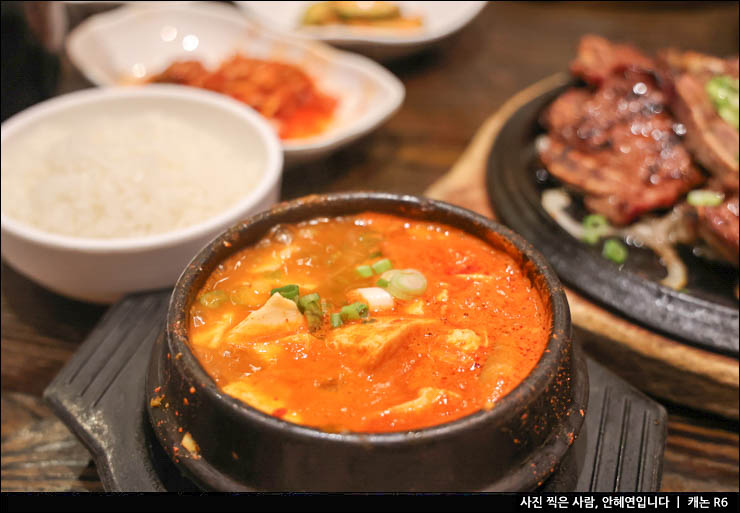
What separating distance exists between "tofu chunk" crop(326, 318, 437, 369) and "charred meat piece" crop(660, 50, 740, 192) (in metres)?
1.65

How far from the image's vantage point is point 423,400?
1283 millimetres

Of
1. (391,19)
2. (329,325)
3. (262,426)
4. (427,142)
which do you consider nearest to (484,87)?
(427,142)

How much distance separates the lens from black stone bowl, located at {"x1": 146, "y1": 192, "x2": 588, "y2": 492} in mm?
1186

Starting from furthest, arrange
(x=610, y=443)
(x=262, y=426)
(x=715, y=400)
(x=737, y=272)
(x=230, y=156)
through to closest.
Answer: (x=230, y=156), (x=737, y=272), (x=715, y=400), (x=610, y=443), (x=262, y=426)

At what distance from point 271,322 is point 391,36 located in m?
2.05

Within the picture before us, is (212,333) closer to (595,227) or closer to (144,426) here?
(144,426)

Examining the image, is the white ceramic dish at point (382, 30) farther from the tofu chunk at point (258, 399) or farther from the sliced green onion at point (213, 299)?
the tofu chunk at point (258, 399)

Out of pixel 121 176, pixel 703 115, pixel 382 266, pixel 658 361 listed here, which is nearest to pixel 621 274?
pixel 658 361

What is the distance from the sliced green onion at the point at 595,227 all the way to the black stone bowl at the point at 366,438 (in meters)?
1.11

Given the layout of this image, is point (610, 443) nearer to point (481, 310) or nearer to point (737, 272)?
point (481, 310)

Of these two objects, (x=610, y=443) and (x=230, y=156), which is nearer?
(x=610, y=443)

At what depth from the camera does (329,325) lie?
4.82ft

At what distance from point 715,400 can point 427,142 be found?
189cm

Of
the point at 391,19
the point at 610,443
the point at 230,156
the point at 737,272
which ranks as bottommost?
the point at 737,272
